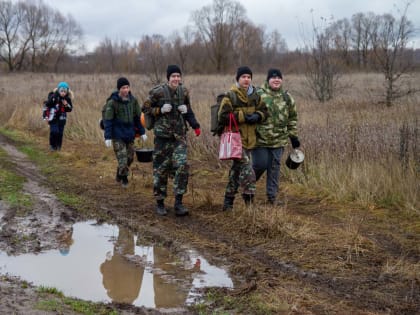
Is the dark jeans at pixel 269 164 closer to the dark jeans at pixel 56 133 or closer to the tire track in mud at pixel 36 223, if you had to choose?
the tire track in mud at pixel 36 223

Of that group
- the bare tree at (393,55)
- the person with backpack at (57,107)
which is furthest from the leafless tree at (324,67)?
the person with backpack at (57,107)

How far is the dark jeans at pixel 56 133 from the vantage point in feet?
42.9

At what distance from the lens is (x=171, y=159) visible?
289 inches

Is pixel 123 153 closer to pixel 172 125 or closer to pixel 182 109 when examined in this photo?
pixel 172 125

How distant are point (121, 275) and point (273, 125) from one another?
310cm

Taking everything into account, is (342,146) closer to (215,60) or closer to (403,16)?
(403,16)

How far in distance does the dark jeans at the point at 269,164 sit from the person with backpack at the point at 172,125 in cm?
88

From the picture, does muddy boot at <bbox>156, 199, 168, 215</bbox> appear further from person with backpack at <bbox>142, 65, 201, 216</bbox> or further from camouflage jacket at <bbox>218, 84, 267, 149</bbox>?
camouflage jacket at <bbox>218, 84, 267, 149</bbox>

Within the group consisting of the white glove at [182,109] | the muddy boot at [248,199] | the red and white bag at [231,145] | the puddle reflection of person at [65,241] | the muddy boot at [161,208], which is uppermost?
the white glove at [182,109]

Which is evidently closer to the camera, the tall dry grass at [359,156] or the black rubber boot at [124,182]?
the tall dry grass at [359,156]

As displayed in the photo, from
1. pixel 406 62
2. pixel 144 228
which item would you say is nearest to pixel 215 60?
pixel 406 62

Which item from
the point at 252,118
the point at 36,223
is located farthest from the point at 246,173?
the point at 36,223

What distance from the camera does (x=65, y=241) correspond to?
20.8 ft

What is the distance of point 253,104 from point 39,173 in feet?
17.7
